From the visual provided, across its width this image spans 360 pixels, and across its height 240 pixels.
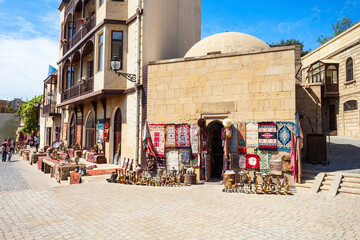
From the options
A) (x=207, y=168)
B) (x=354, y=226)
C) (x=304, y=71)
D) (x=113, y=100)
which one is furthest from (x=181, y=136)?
(x=304, y=71)

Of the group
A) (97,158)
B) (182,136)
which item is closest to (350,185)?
(182,136)

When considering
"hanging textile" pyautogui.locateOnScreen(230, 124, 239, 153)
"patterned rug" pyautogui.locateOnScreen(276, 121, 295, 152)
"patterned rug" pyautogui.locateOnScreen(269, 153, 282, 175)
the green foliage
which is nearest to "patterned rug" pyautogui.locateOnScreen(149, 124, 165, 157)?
"hanging textile" pyautogui.locateOnScreen(230, 124, 239, 153)

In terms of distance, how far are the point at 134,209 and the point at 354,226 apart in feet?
16.5

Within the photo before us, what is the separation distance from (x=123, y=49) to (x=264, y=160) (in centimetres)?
935

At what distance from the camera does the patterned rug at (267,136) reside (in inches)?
361

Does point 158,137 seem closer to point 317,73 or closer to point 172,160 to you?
point 172,160

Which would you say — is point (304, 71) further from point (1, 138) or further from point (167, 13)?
point (1, 138)

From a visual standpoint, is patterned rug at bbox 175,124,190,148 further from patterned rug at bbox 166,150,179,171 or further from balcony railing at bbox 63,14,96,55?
balcony railing at bbox 63,14,96,55

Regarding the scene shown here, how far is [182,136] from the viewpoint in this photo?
35.2 feet

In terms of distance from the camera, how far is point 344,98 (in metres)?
22.0

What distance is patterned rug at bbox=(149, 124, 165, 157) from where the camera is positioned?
11.2m

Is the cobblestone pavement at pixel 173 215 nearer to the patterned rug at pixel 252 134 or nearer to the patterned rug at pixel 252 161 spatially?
the patterned rug at pixel 252 161

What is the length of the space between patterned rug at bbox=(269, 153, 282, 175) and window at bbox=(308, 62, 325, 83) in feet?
60.1

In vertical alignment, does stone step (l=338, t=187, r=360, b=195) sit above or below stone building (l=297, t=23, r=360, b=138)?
below
